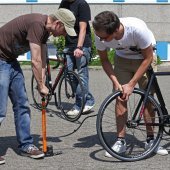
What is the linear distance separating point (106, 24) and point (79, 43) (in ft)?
8.18

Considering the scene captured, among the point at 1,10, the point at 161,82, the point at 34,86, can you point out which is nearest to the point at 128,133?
the point at 34,86

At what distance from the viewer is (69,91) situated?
26.4 feet

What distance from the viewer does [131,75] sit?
5.98 m

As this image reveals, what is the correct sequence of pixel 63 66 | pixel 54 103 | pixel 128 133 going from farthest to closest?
pixel 54 103 < pixel 63 66 < pixel 128 133

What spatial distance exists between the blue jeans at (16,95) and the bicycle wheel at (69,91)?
1802 millimetres

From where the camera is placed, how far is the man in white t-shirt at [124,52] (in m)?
5.29

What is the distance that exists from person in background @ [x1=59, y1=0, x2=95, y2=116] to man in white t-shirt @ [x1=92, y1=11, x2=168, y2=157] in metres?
1.80

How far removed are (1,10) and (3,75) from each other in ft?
30.8

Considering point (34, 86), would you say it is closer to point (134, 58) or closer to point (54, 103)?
point (54, 103)

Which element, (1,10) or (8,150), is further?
(1,10)

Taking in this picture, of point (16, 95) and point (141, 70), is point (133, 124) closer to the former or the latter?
point (141, 70)

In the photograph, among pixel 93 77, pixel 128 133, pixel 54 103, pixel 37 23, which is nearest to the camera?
pixel 37 23

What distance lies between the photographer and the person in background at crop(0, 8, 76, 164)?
5.45 meters

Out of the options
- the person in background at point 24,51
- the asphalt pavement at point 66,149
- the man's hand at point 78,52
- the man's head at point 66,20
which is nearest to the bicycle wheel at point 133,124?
the asphalt pavement at point 66,149
